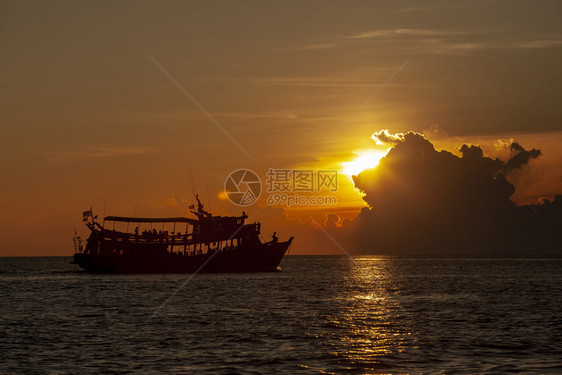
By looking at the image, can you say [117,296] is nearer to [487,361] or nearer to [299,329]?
[299,329]

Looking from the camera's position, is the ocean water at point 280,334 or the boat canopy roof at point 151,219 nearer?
the ocean water at point 280,334

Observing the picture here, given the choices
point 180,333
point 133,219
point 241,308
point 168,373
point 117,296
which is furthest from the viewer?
point 133,219

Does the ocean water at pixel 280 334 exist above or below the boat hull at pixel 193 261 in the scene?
below

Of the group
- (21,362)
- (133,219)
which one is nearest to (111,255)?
(133,219)

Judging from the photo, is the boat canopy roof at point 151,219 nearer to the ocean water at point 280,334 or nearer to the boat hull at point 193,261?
the boat hull at point 193,261

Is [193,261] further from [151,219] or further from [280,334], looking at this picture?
[280,334]

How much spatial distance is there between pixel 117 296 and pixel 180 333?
29084mm

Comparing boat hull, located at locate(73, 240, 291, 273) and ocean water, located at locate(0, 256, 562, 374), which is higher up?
boat hull, located at locate(73, 240, 291, 273)

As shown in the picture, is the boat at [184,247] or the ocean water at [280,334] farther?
the boat at [184,247]

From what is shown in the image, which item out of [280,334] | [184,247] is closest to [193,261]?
[184,247]

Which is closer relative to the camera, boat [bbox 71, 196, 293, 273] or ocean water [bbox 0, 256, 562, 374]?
ocean water [bbox 0, 256, 562, 374]

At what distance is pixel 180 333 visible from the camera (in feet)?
119

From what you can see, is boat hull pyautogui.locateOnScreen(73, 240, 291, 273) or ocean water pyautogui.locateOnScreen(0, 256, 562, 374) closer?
ocean water pyautogui.locateOnScreen(0, 256, 562, 374)

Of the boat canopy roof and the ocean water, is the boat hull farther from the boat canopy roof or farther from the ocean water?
the ocean water
